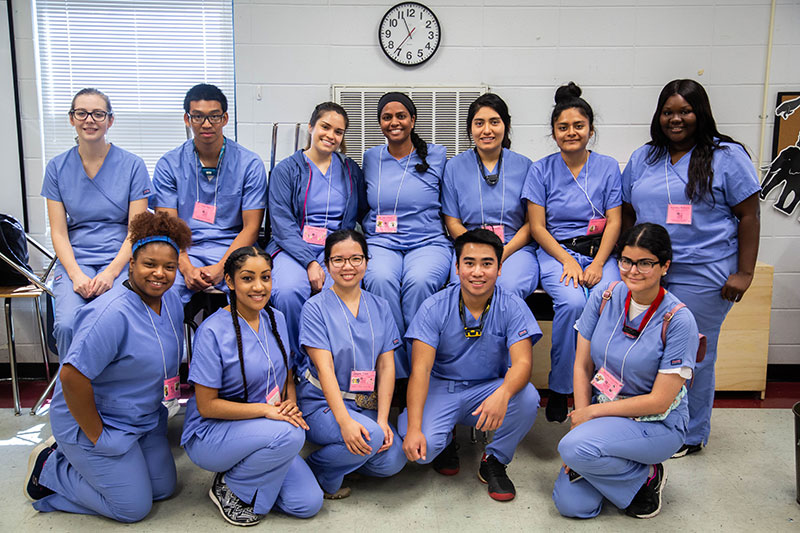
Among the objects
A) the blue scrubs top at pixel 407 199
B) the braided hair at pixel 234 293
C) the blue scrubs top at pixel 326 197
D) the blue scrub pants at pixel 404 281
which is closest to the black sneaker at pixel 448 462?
the blue scrub pants at pixel 404 281

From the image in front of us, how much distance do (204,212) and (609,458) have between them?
1931mm

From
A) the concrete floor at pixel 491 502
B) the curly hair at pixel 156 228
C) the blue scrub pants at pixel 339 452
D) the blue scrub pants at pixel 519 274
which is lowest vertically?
the concrete floor at pixel 491 502

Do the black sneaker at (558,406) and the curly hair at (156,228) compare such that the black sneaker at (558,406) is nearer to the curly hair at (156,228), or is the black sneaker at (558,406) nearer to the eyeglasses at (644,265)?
the eyeglasses at (644,265)

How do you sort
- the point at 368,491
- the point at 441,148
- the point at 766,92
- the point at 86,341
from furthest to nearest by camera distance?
the point at 766,92, the point at 441,148, the point at 368,491, the point at 86,341

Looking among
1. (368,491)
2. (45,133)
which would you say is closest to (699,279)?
(368,491)

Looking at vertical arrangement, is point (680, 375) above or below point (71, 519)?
above

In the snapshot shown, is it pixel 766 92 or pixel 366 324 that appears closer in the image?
pixel 366 324

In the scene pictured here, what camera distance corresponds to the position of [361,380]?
7.21 ft

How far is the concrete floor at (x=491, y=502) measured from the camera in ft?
6.56

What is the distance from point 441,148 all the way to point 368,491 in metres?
1.56

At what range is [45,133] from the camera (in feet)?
11.2

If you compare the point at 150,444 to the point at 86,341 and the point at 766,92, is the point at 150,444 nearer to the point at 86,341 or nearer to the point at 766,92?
the point at 86,341

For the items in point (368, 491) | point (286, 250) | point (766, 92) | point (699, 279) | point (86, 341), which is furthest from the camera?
point (766, 92)

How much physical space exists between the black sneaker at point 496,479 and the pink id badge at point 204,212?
156cm
